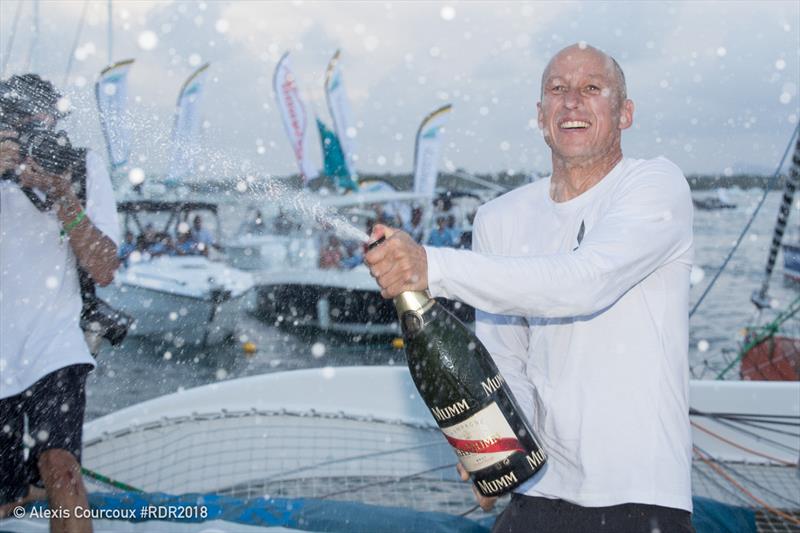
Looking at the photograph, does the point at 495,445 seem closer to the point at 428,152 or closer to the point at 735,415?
the point at 735,415

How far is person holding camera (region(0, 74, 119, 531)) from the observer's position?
2662 mm

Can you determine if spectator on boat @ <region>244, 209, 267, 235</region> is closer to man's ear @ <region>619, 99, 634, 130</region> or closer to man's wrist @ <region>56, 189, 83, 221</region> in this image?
man's wrist @ <region>56, 189, 83, 221</region>

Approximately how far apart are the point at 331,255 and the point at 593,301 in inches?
599

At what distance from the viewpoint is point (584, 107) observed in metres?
1.99

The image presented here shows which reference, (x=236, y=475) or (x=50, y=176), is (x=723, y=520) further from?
(x=50, y=176)

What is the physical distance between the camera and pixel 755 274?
31.7 metres

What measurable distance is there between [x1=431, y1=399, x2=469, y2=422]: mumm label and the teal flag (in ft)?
66.7

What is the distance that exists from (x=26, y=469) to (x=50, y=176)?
43.1 inches

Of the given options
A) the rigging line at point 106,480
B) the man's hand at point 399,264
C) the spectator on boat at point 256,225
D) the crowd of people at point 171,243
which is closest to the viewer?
the man's hand at point 399,264

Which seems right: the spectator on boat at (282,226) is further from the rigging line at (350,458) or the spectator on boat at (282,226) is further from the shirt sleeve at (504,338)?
the shirt sleeve at (504,338)

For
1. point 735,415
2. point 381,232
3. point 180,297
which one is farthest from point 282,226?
point 381,232

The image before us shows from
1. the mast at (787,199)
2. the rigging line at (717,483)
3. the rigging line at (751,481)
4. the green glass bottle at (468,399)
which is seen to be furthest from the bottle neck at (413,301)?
the mast at (787,199)

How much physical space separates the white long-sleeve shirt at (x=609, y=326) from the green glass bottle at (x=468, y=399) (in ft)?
0.43

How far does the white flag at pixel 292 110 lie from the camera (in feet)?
69.0
